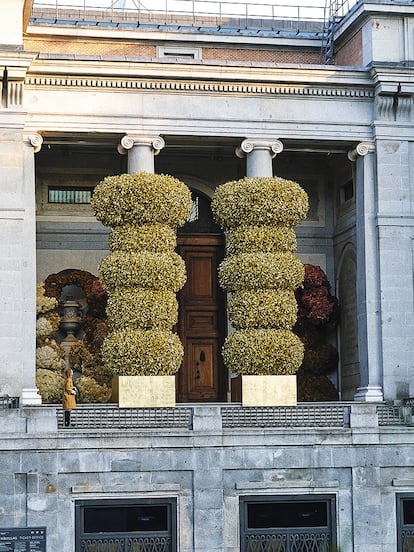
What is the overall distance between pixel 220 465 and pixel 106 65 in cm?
1215

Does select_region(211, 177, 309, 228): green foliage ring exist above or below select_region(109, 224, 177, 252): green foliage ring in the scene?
above

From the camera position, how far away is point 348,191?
3919 cm

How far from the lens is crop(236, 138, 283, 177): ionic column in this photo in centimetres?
3525

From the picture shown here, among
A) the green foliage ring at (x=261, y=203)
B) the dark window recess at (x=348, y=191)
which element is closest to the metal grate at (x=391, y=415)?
the green foliage ring at (x=261, y=203)

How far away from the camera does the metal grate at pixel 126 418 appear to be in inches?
1162

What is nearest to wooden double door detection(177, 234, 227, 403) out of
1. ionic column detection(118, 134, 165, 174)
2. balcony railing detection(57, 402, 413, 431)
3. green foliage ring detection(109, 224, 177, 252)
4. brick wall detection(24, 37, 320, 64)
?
ionic column detection(118, 134, 165, 174)

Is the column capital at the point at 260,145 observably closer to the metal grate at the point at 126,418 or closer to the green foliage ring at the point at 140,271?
the green foliage ring at the point at 140,271

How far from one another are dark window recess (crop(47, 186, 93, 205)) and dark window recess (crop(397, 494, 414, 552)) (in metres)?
14.9

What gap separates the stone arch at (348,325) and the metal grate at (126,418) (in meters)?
9.06

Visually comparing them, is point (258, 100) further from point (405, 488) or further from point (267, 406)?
point (405, 488)

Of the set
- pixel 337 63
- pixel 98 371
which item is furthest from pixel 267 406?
pixel 337 63

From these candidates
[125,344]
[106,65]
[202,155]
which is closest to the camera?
[125,344]

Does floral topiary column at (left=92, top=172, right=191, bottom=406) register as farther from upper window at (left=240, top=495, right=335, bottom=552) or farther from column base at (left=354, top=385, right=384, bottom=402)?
column base at (left=354, top=385, right=384, bottom=402)

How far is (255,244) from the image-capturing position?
1308 inches
